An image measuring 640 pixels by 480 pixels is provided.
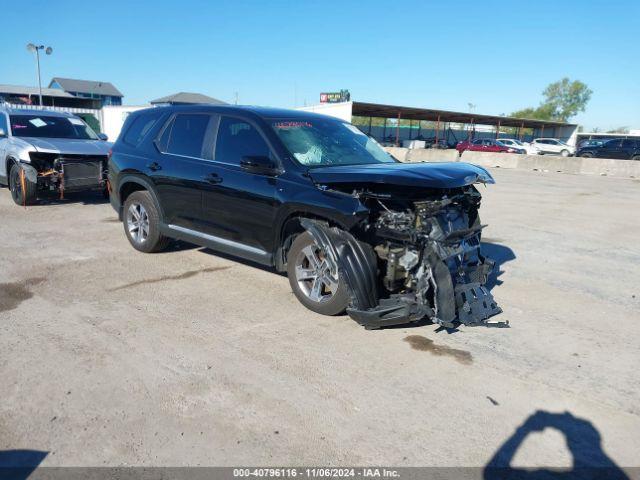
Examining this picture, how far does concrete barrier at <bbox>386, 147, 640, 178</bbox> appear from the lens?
2433 centimetres

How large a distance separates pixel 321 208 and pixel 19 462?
2.91m

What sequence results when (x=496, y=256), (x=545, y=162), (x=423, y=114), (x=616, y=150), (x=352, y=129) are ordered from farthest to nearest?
(x=423, y=114) < (x=616, y=150) < (x=545, y=162) < (x=496, y=256) < (x=352, y=129)

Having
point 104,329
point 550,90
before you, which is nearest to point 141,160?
point 104,329

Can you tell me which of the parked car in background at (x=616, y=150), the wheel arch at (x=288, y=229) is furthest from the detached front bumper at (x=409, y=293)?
the parked car in background at (x=616, y=150)

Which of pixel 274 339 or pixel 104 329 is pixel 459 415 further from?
pixel 104 329

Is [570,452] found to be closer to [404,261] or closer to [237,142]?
[404,261]

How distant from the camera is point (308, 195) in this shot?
4.70m

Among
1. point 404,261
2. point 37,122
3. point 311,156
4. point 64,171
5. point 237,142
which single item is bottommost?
point 404,261

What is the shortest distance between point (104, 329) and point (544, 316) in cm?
416

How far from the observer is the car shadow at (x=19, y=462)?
2570 millimetres

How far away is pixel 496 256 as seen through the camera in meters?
7.34

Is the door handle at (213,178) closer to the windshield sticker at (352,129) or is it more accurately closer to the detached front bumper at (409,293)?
the detached front bumper at (409,293)

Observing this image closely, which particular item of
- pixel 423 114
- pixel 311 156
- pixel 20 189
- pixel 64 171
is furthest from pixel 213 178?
pixel 423 114

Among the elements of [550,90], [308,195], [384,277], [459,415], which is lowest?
[459,415]
